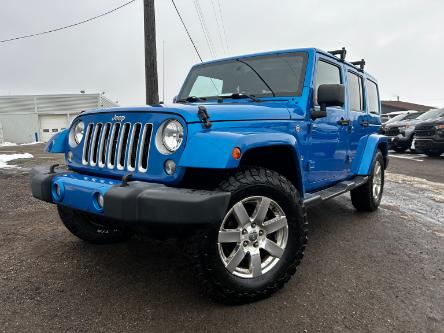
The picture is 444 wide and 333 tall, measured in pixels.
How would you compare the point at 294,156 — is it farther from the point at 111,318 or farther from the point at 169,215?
the point at 111,318

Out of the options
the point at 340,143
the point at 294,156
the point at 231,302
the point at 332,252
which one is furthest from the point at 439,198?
the point at 231,302

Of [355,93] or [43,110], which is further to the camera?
[43,110]

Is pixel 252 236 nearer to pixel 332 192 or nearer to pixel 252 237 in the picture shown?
pixel 252 237

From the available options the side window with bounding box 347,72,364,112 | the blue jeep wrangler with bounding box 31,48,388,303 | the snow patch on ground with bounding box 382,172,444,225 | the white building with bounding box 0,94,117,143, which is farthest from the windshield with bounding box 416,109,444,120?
the white building with bounding box 0,94,117,143

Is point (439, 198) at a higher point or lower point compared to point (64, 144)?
lower

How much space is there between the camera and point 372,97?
5.70 metres

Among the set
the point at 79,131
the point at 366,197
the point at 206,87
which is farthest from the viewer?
the point at 366,197

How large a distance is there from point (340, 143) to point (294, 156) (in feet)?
4.66

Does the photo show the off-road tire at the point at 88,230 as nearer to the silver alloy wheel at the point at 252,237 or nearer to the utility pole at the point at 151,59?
the silver alloy wheel at the point at 252,237

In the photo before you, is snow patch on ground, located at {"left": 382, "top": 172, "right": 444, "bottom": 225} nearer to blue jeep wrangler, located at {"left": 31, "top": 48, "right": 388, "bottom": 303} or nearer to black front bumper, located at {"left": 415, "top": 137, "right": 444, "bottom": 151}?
blue jeep wrangler, located at {"left": 31, "top": 48, "right": 388, "bottom": 303}

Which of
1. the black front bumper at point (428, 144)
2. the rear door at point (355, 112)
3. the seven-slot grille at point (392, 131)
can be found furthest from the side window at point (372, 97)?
the seven-slot grille at point (392, 131)

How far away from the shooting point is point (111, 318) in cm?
239

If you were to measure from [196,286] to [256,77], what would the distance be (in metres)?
2.08

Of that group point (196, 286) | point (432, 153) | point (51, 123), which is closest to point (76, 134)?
point (196, 286)
